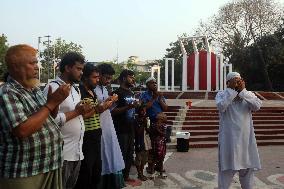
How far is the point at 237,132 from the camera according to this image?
212 inches

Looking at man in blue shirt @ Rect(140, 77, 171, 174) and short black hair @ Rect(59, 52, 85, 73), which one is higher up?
short black hair @ Rect(59, 52, 85, 73)

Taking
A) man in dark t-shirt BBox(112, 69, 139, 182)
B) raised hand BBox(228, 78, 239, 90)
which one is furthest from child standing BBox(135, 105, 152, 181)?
raised hand BBox(228, 78, 239, 90)

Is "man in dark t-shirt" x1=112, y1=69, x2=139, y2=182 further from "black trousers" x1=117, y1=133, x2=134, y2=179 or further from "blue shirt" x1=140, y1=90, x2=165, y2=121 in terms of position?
"blue shirt" x1=140, y1=90, x2=165, y2=121

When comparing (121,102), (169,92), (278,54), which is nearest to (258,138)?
(121,102)

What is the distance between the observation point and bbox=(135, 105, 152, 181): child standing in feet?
22.8

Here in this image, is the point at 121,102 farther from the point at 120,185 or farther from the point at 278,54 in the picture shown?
the point at 278,54

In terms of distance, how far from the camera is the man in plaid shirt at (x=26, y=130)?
2.52 meters

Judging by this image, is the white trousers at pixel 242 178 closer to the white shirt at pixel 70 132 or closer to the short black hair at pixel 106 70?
the short black hair at pixel 106 70

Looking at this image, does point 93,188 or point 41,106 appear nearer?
point 41,106

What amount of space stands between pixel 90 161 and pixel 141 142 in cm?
272

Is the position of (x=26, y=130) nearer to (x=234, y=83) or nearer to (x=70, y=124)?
(x=70, y=124)

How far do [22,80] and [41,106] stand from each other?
→ 19 centimetres

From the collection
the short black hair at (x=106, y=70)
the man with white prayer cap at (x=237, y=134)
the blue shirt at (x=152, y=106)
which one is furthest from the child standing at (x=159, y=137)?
the short black hair at (x=106, y=70)

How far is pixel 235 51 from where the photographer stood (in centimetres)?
4144
